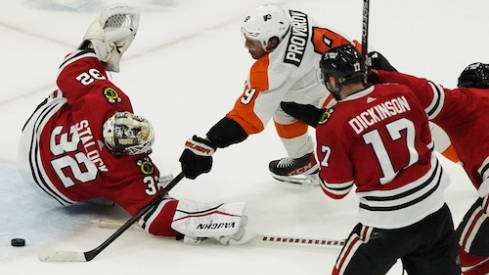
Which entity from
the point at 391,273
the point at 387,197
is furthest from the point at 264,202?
the point at 387,197

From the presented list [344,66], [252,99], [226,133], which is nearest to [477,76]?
[344,66]

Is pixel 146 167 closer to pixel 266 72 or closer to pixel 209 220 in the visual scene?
pixel 209 220

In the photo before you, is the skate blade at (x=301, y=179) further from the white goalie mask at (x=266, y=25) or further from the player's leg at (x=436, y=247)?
the player's leg at (x=436, y=247)

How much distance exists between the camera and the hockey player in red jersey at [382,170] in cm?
287

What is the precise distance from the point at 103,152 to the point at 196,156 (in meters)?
0.37

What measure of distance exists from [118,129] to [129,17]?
0.57m

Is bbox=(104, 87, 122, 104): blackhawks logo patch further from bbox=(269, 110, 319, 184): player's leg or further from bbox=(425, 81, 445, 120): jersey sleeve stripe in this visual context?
bbox=(425, 81, 445, 120): jersey sleeve stripe

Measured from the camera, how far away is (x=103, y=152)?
3.70m

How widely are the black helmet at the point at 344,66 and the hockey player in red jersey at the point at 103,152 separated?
2.93 feet

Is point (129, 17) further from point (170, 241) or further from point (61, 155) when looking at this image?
point (170, 241)

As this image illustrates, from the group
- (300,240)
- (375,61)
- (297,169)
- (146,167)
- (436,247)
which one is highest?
(375,61)

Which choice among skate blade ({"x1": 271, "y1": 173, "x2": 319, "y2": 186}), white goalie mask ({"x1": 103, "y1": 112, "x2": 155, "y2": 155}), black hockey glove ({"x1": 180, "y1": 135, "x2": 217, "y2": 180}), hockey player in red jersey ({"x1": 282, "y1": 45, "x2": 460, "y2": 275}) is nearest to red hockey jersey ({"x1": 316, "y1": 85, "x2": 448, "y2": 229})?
hockey player in red jersey ({"x1": 282, "y1": 45, "x2": 460, "y2": 275})

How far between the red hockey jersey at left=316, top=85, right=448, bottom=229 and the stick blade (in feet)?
3.57

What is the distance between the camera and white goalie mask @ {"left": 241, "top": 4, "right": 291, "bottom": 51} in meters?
3.59
